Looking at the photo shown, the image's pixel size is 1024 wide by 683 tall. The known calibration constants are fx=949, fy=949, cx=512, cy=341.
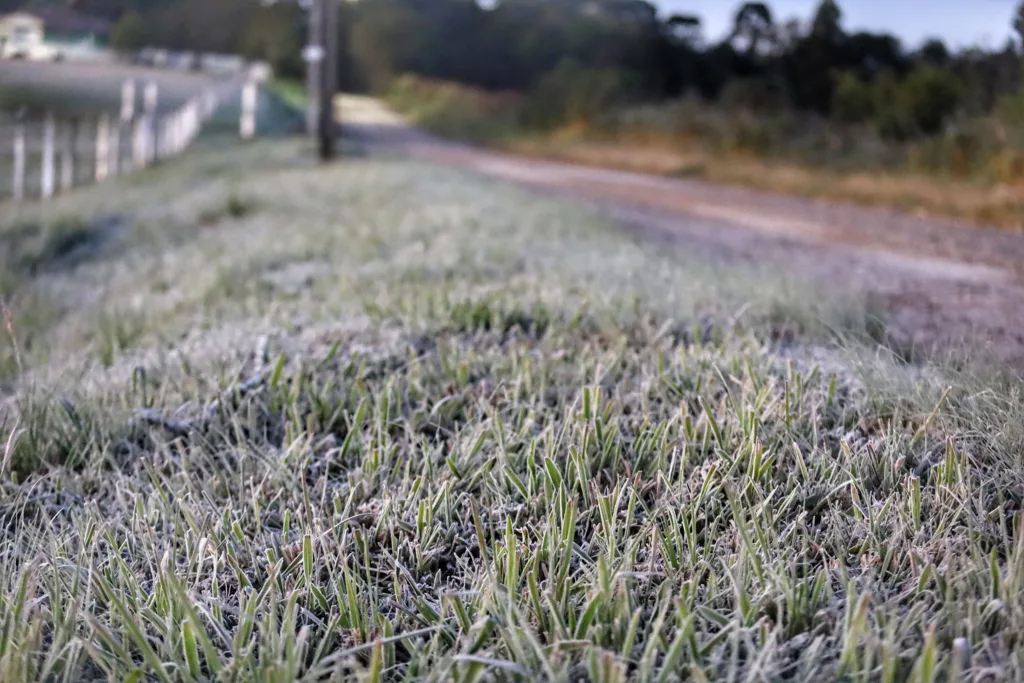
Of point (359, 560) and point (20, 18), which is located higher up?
point (20, 18)

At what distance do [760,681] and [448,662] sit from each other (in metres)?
0.48

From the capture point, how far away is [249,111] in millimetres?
21781

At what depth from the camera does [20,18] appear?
14.4 feet

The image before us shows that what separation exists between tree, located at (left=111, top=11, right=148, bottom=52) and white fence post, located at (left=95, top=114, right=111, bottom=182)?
4275 mm

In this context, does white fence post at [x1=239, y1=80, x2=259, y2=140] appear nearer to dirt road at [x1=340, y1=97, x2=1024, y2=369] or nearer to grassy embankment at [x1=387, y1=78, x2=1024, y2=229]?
grassy embankment at [x1=387, y1=78, x2=1024, y2=229]

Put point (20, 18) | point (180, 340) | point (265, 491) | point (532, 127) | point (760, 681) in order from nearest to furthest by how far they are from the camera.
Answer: point (760, 681)
point (265, 491)
point (180, 340)
point (20, 18)
point (532, 127)

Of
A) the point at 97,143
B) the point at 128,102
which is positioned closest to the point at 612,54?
the point at 128,102

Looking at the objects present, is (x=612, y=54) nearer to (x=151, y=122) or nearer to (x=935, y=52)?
(x=151, y=122)

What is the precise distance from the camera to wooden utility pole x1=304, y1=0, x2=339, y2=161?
47.5ft

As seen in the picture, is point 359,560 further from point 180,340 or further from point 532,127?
point 532,127

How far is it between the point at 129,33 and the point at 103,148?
5.96 m

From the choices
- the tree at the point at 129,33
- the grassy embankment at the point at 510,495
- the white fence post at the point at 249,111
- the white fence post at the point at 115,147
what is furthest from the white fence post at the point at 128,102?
the grassy embankment at the point at 510,495

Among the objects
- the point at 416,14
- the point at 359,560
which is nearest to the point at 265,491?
the point at 359,560

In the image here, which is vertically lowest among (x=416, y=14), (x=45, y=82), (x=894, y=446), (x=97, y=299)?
(x=97, y=299)
